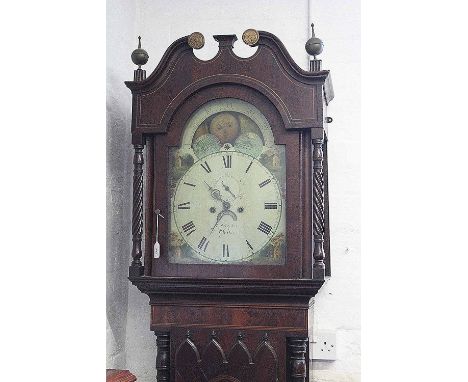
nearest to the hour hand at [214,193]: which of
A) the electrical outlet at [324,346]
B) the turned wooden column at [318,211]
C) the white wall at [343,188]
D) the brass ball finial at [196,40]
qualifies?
the turned wooden column at [318,211]

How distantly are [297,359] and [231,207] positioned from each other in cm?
53

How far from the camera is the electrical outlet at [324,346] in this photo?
259 centimetres

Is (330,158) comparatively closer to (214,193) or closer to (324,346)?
(214,193)

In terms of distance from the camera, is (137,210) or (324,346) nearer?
(137,210)

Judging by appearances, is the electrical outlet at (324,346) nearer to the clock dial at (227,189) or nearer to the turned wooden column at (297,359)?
the turned wooden column at (297,359)

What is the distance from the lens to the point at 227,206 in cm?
226

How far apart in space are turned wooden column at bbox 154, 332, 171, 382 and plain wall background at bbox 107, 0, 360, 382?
0.35 metres

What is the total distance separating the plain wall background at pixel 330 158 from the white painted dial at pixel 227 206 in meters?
0.41

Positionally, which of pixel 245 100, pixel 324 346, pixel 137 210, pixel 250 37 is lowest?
pixel 324 346

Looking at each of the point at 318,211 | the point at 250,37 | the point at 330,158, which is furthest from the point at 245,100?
the point at 330,158
